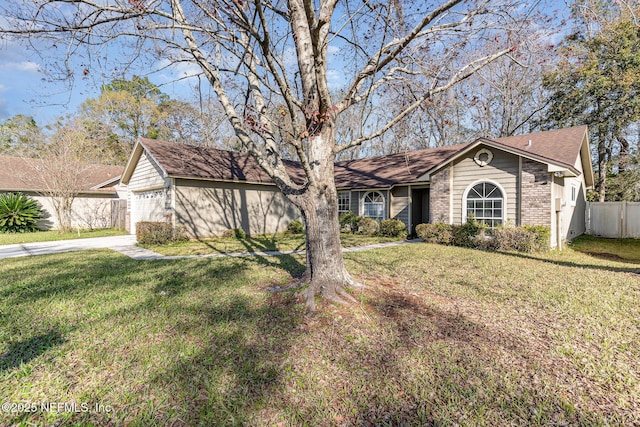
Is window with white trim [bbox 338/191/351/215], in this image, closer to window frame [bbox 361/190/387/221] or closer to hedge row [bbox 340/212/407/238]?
hedge row [bbox 340/212/407/238]

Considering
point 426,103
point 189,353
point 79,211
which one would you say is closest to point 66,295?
point 189,353

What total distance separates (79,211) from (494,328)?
23514 millimetres

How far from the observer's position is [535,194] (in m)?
10.1

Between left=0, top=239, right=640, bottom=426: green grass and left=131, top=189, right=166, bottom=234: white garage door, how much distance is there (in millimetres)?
7934

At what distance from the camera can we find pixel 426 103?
222 inches

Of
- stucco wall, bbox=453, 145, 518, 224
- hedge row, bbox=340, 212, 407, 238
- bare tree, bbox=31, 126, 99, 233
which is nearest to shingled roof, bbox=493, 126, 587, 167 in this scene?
stucco wall, bbox=453, 145, 518, 224

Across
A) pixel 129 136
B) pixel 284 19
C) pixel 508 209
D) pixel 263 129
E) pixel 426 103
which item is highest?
pixel 129 136

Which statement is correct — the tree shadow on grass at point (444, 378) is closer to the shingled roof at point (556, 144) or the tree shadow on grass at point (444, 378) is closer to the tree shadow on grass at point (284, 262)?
the tree shadow on grass at point (284, 262)

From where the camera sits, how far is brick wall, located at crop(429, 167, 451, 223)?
1205 cm

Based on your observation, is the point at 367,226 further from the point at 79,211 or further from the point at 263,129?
the point at 79,211

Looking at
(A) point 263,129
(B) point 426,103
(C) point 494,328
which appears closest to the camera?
(C) point 494,328

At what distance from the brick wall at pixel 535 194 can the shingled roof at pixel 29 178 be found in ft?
73.3

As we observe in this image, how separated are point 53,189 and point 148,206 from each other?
5797mm

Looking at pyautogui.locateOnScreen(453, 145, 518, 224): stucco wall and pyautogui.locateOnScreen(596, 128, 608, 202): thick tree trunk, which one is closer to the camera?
pyautogui.locateOnScreen(453, 145, 518, 224): stucco wall
